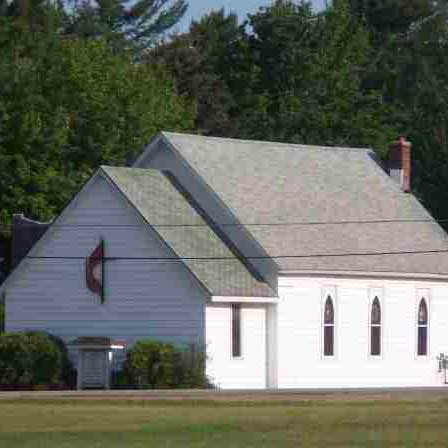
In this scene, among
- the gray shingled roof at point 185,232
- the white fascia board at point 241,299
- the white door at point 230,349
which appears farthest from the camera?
the gray shingled roof at point 185,232

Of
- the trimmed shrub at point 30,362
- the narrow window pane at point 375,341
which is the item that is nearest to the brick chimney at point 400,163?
the narrow window pane at point 375,341

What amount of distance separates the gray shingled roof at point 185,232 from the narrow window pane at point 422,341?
882 cm

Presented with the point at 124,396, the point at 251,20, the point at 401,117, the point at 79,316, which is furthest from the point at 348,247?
the point at 251,20

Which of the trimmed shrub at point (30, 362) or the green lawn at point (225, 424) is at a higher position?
the trimmed shrub at point (30, 362)

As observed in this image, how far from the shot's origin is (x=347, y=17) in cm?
10781

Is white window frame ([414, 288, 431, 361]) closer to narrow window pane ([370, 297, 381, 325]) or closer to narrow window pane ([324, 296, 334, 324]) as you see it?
narrow window pane ([370, 297, 381, 325])

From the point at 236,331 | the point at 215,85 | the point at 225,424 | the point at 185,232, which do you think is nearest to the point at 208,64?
the point at 215,85

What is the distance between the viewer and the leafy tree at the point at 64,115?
79938 mm

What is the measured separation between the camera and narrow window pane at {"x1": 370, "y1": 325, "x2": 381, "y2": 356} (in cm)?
6600

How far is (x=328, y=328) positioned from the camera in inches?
2522

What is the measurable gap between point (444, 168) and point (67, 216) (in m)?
34.9

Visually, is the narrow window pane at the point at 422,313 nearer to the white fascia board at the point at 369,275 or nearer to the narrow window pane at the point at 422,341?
the narrow window pane at the point at 422,341

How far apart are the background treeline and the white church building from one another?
16.1m

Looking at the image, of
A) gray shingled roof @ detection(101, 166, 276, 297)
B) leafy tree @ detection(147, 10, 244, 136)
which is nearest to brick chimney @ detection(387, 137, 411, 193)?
gray shingled roof @ detection(101, 166, 276, 297)
